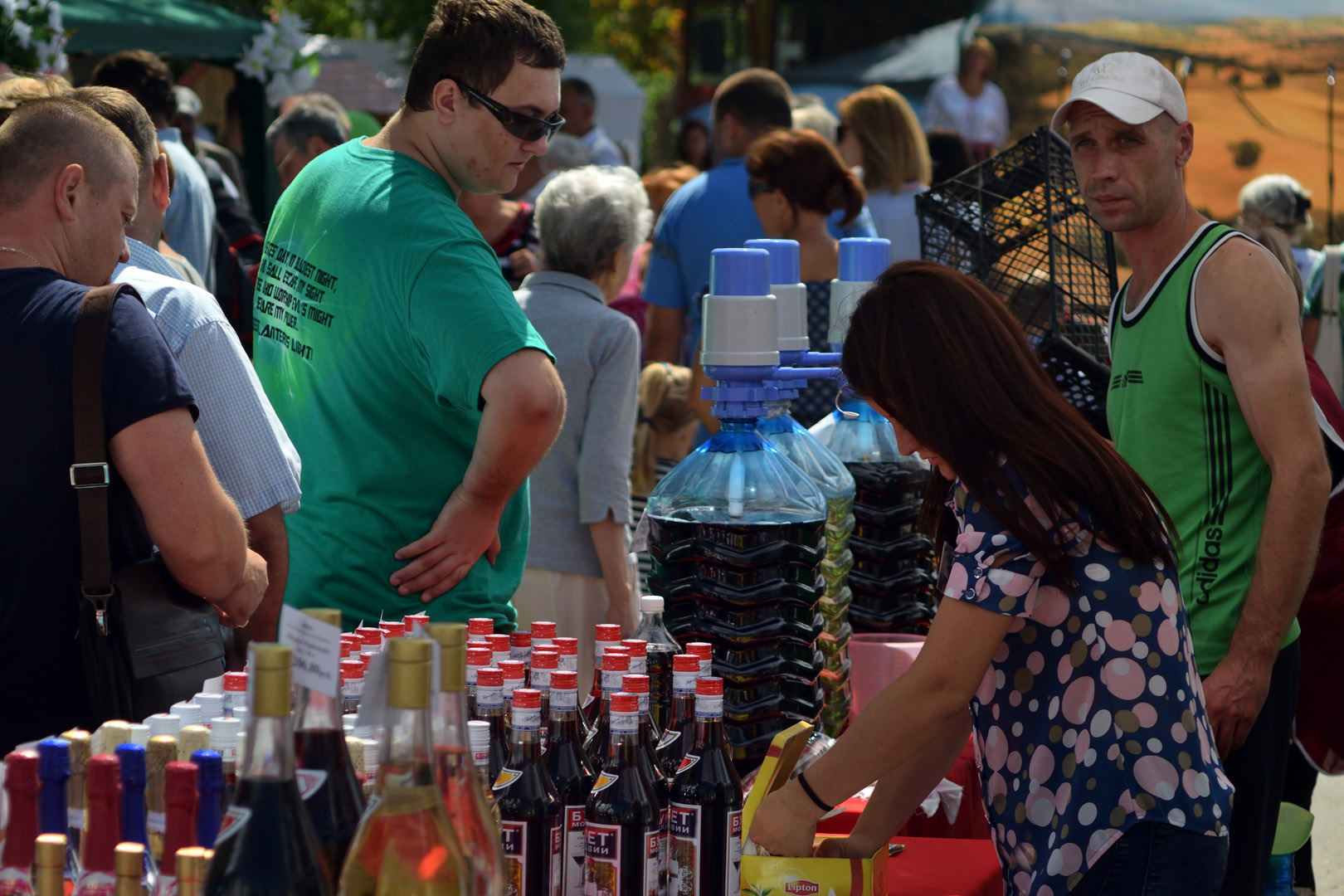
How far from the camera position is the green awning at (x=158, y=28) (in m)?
8.37

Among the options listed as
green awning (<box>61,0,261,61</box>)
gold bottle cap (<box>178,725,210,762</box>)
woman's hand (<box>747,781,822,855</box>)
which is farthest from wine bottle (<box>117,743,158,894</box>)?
green awning (<box>61,0,261,61</box>)

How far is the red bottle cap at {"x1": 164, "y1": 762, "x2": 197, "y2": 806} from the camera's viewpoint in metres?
1.41

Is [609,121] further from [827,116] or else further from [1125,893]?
[1125,893]

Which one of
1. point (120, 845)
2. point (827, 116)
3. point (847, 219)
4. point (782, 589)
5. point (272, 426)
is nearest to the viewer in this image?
point (120, 845)

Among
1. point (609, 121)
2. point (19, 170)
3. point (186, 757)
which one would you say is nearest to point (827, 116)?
point (19, 170)

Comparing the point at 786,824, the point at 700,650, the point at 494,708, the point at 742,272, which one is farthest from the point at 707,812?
the point at 742,272

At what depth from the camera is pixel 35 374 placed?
2.07 metres

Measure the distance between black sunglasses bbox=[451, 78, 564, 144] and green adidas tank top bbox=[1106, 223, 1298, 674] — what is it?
1245 mm

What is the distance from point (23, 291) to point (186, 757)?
90 centimetres

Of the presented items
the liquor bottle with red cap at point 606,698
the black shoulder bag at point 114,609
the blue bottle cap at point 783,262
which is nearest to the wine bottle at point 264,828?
the liquor bottle with red cap at point 606,698

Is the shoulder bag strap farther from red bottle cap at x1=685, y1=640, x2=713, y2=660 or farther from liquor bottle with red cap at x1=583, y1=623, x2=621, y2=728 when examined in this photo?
red bottle cap at x1=685, y1=640, x2=713, y2=660

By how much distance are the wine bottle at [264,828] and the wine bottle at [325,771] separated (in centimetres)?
7

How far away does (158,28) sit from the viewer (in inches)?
340

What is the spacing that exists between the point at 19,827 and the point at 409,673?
47cm
